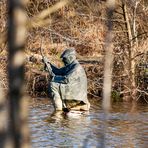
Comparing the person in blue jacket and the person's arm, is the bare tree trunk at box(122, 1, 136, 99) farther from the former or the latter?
the person's arm

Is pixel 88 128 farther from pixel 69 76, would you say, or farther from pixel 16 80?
pixel 16 80

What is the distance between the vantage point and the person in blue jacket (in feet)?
46.2

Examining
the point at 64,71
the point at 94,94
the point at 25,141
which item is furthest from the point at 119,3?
the point at 25,141

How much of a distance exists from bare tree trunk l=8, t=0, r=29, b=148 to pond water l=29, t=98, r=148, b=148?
7016 mm

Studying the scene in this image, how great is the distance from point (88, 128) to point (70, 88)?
99.9 inches

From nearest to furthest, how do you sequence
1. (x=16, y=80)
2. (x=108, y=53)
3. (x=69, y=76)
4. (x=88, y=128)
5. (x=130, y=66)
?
(x=16, y=80) → (x=108, y=53) → (x=88, y=128) → (x=69, y=76) → (x=130, y=66)

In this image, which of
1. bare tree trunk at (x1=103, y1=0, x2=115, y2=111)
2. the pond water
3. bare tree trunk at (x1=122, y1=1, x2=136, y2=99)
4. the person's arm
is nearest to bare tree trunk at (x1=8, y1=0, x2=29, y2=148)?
bare tree trunk at (x1=103, y1=0, x2=115, y2=111)

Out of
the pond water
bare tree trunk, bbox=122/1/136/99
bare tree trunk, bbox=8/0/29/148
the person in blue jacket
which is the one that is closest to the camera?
bare tree trunk, bbox=8/0/29/148

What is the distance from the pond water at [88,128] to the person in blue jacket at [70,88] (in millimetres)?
342

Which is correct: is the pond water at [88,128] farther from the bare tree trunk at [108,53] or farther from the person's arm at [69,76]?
the bare tree trunk at [108,53]

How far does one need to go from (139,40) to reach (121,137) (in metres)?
7.96

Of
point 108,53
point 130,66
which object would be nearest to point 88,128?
point 130,66

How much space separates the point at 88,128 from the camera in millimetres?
11867

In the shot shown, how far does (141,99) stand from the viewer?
688 inches
